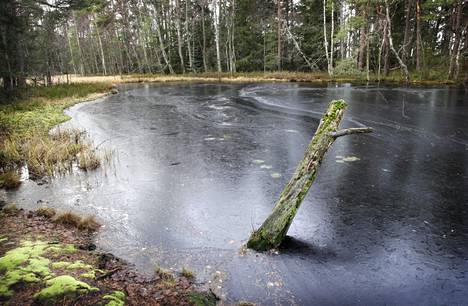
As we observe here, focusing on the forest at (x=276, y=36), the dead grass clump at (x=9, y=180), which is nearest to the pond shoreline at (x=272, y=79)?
the forest at (x=276, y=36)

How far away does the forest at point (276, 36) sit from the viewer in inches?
1036

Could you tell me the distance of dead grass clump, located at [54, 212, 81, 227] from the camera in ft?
21.6

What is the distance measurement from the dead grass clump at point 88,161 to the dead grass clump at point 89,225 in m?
3.61

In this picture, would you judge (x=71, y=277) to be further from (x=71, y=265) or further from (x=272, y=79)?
(x=272, y=79)

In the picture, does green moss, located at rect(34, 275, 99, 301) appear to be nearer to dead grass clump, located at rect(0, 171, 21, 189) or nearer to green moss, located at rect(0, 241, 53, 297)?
green moss, located at rect(0, 241, 53, 297)

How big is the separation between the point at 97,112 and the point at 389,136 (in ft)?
45.3

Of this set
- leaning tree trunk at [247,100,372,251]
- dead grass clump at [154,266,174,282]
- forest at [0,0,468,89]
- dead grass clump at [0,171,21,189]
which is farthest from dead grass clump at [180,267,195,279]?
forest at [0,0,468,89]

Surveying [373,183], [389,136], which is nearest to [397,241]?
[373,183]

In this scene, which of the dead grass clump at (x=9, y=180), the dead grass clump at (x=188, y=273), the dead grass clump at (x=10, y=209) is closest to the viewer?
the dead grass clump at (x=188, y=273)

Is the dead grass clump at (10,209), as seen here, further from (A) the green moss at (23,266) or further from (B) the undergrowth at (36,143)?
(A) the green moss at (23,266)

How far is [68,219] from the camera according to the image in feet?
21.7

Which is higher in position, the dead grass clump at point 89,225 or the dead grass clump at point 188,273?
the dead grass clump at point 89,225

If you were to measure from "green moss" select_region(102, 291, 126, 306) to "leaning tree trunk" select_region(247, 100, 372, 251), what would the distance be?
2.35 m

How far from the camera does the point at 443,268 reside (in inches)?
210
